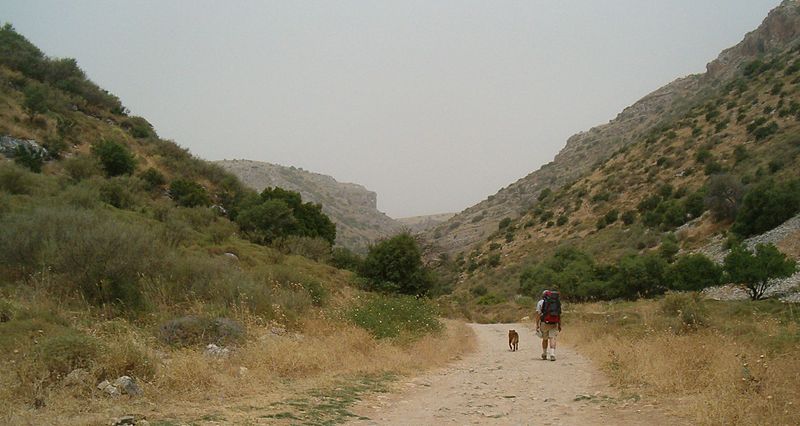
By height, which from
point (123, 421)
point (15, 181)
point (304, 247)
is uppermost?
point (15, 181)

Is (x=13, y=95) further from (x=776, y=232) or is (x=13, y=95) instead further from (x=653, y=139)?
(x=653, y=139)

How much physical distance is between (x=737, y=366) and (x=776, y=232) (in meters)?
34.4

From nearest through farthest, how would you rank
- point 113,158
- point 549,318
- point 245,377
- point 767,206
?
point 245,377
point 549,318
point 767,206
point 113,158

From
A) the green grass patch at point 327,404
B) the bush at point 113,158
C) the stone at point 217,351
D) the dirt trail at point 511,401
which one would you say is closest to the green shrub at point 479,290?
the bush at point 113,158

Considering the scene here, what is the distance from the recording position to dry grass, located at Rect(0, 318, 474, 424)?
585 centimetres

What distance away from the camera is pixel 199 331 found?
10336 millimetres

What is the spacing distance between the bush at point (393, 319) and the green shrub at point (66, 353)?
7709 millimetres

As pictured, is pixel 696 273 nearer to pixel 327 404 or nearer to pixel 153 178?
pixel 327 404

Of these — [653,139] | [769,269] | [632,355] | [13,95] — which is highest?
[653,139]

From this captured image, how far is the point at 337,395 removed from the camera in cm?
812

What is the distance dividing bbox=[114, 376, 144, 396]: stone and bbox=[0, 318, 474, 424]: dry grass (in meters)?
0.11

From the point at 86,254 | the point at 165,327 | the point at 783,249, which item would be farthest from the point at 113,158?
the point at 783,249

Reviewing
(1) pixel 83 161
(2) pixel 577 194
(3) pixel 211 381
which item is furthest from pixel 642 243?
(3) pixel 211 381

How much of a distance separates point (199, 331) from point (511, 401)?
19.5ft
